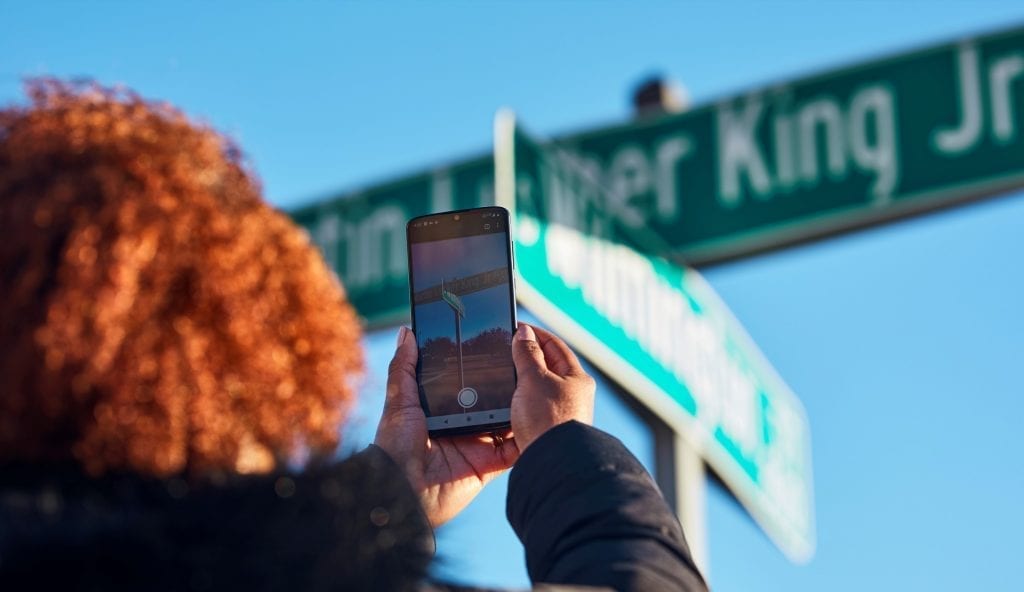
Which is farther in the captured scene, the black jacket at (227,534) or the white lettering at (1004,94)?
the white lettering at (1004,94)

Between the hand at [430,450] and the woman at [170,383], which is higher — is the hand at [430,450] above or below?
below

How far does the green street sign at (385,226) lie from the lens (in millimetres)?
3447

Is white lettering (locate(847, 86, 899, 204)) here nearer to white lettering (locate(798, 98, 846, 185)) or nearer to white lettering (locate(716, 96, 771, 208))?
white lettering (locate(798, 98, 846, 185))

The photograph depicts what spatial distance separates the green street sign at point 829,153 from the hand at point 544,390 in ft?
5.20

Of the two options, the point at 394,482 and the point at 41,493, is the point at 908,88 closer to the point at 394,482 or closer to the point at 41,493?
the point at 394,482

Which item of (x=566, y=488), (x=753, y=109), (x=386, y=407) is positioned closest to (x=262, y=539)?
(x=566, y=488)

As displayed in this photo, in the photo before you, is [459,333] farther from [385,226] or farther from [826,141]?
[385,226]

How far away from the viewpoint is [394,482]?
0.97m

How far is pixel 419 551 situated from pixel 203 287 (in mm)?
231

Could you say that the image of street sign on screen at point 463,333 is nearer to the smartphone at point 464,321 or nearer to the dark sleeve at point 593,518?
the smartphone at point 464,321

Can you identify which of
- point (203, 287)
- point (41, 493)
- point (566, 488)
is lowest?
point (566, 488)

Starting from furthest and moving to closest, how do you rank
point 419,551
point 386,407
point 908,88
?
1. point 908,88
2. point 386,407
3. point 419,551

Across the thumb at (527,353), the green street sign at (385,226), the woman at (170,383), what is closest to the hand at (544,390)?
the thumb at (527,353)

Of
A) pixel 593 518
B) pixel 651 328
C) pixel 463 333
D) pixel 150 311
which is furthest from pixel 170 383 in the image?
pixel 651 328
